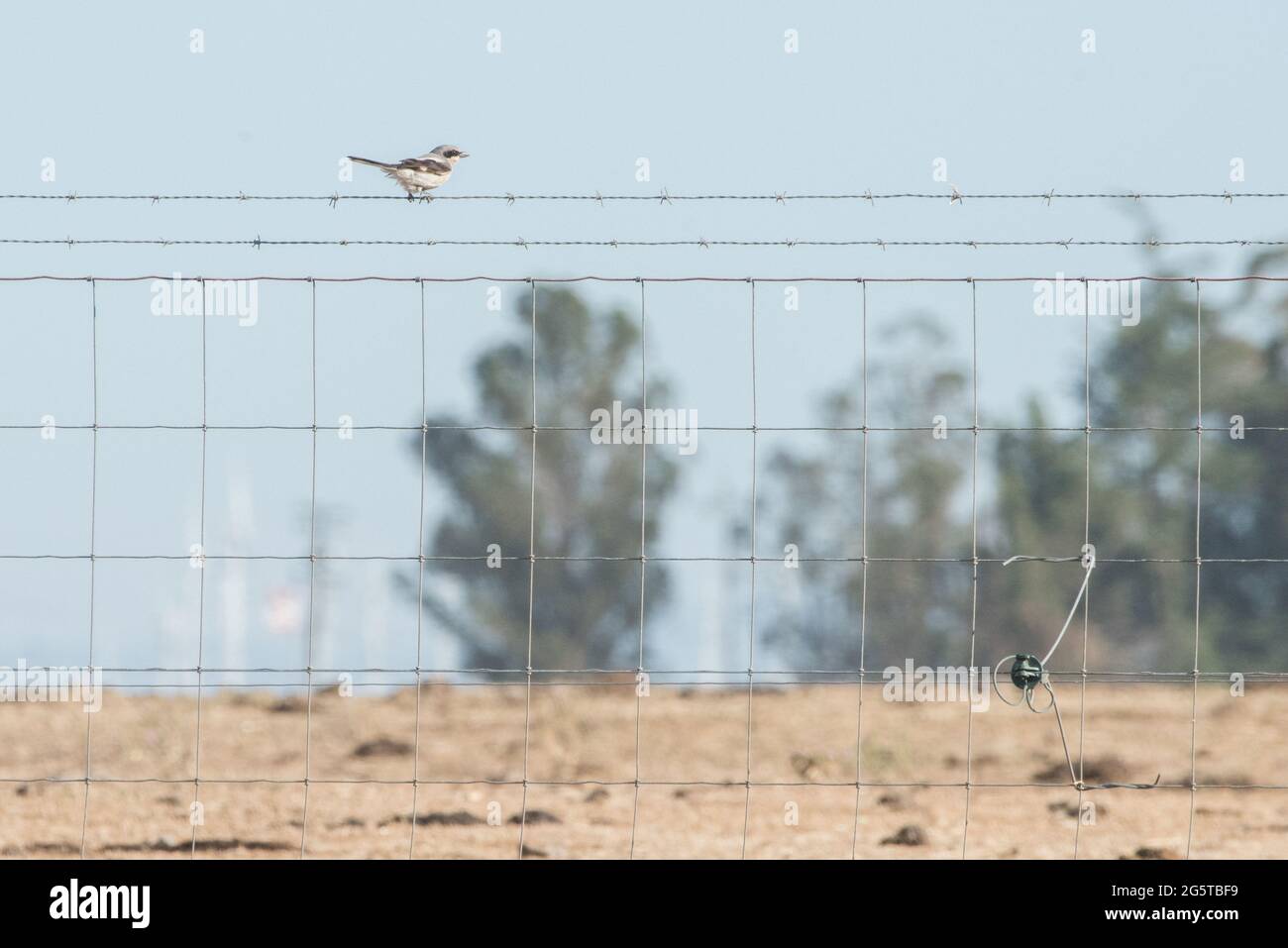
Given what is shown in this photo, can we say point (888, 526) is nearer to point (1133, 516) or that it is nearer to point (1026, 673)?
point (1133, 516)

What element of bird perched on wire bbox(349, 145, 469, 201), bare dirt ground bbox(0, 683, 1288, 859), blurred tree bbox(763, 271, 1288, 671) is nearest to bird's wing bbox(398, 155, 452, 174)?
bird perched on wire bbox(349, 145, 469, 201)

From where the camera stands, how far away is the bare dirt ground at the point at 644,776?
42.2 ft

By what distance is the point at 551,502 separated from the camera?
45438 mm

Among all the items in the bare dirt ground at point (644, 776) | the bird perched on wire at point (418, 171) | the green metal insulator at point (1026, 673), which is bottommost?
the bare dirt ground at point (644, 776)

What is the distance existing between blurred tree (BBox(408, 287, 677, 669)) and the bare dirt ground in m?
13.9

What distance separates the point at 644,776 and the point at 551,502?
2540 cm

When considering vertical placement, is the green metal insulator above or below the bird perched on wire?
below

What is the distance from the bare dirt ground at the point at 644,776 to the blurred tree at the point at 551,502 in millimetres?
13881

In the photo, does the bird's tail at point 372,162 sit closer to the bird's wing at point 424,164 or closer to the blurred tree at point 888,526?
the bird's wing at point 424,164

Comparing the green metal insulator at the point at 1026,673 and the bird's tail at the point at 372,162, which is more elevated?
the bird's tail at the point at 372,162

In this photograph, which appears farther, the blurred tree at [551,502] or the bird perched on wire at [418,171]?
the blurred tree at [551,502]

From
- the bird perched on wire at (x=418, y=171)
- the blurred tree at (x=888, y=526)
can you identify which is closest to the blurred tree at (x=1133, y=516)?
the blurred tree at (x=888, y=526)

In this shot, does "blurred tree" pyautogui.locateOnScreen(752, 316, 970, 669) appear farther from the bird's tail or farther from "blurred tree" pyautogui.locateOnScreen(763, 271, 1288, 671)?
the bird's tail

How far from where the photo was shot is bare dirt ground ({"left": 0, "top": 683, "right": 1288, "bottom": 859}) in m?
12.9
